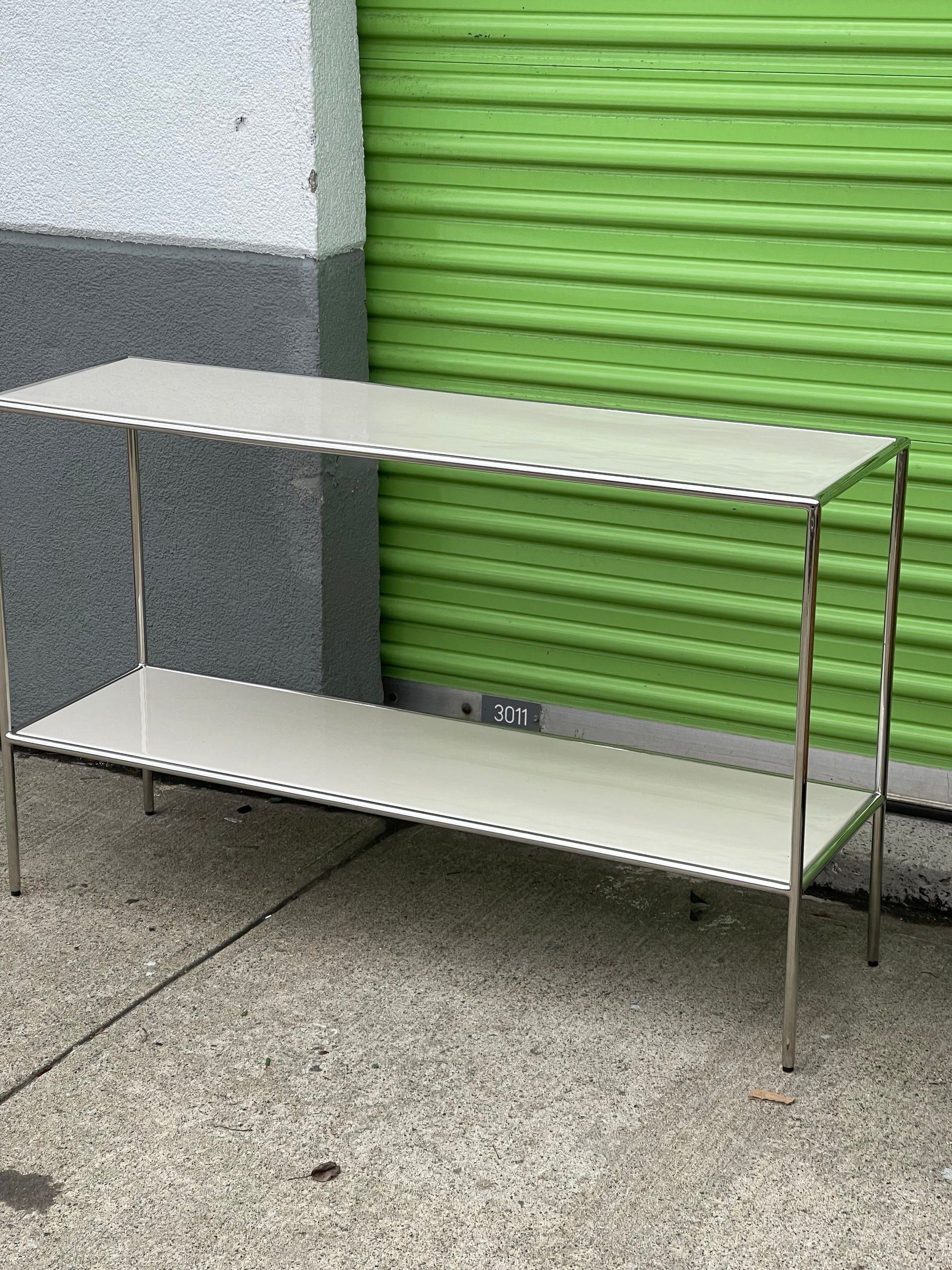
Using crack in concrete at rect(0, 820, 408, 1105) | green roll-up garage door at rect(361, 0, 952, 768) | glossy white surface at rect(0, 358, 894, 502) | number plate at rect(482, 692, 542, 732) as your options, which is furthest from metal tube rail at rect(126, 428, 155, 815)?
number plate at rect(482, 692, 542, 732)

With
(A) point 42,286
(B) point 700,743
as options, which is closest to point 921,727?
(B) point 700,743

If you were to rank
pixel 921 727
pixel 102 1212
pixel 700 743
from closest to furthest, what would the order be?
1. pixel 102 1212
2. pixel 921 727
3. pixel 700 743

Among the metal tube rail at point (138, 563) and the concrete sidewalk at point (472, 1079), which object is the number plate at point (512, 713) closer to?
the concrete sidewalk at point (472, 1079)

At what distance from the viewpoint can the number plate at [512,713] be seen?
178 inches

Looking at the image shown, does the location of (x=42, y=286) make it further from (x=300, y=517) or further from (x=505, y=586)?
(x=505, y=586)

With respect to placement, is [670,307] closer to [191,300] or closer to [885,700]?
[885,700]

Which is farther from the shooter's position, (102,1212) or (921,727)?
(921,727)

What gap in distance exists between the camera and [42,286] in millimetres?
4539

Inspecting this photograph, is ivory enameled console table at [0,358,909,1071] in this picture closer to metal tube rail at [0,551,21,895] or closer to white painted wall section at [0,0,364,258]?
metal tube rail at [0,551,21,895]

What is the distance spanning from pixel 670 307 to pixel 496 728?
1144 millimetres

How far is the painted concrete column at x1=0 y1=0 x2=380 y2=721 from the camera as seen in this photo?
164 inches

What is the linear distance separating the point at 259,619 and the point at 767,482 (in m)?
1.89

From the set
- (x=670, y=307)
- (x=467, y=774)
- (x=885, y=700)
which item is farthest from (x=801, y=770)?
(x=670, y=307)

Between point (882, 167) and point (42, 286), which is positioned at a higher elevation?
point (882, 167)
